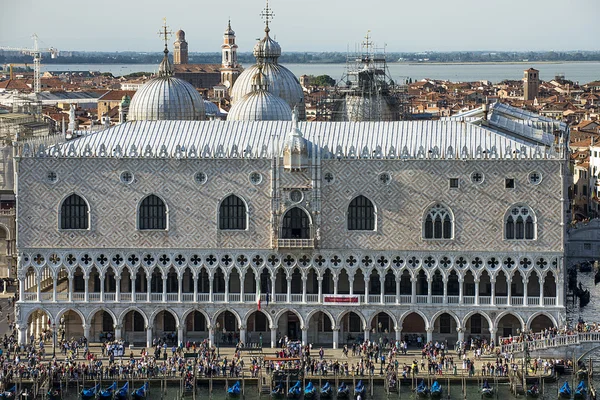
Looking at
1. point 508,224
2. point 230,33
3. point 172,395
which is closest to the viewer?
point 172,395

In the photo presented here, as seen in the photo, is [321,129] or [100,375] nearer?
[100,375]

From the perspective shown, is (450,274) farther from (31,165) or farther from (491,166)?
(31,165)

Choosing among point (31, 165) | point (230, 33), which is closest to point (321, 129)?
point (31, 165)

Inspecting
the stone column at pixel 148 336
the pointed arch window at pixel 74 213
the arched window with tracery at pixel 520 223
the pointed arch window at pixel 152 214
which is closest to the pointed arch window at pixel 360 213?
the arched window with tracery at pixel 520 223

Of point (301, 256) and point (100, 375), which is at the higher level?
point (301, 256)

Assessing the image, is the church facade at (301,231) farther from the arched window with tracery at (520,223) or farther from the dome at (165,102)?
the dome at (165,102)

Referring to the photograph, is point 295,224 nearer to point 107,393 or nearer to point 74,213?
point 74,213

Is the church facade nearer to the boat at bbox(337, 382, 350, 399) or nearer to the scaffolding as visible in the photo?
the boat at bbox(337, 382, 350, 399)
